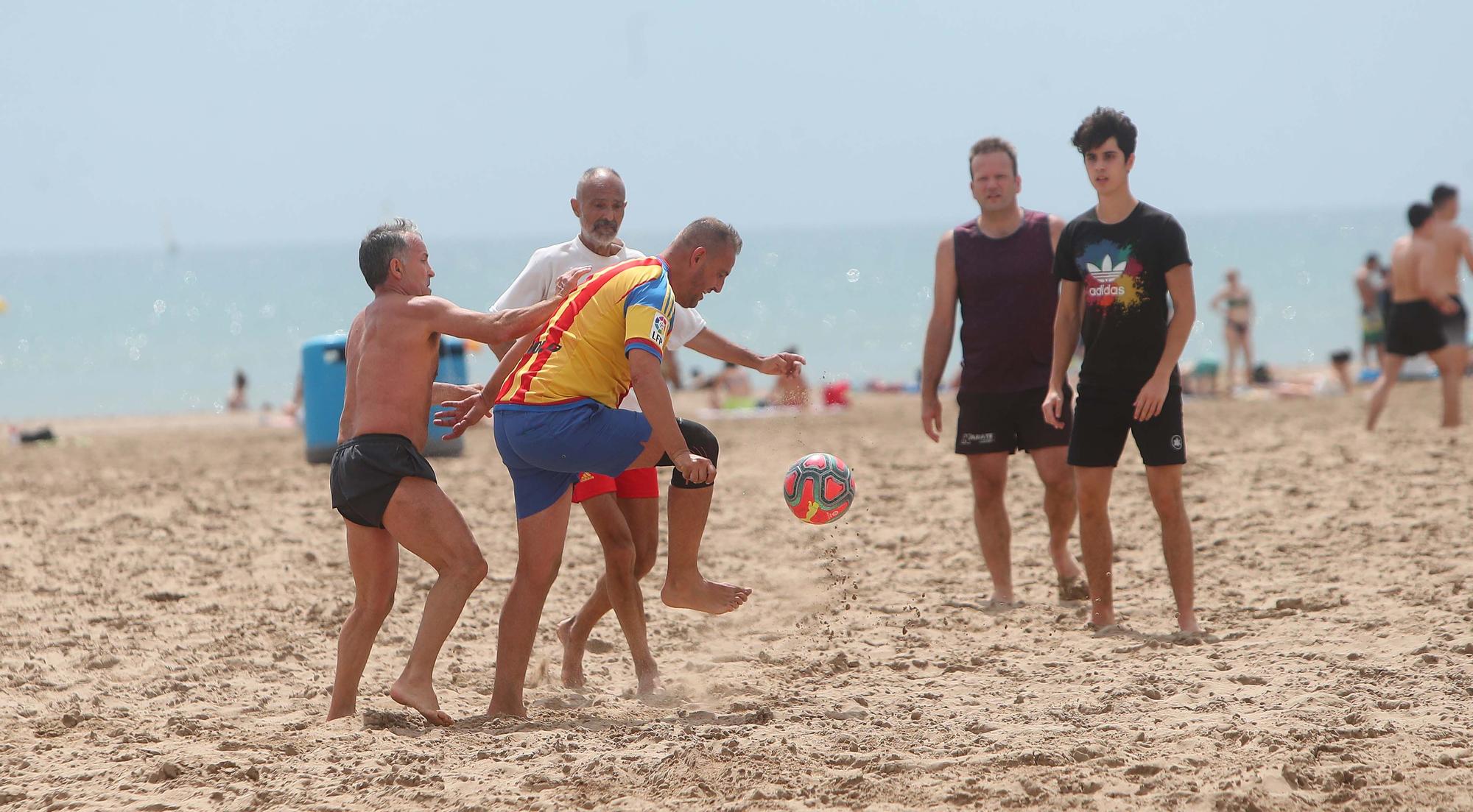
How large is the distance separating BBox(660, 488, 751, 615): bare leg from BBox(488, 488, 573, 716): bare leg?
0.45 m

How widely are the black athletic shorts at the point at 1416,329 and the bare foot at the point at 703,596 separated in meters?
8.29

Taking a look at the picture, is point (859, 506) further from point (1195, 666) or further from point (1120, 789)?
point (1120, 789)

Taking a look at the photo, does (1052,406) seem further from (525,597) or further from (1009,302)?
(525,597)

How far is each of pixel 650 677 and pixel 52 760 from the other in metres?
1.98

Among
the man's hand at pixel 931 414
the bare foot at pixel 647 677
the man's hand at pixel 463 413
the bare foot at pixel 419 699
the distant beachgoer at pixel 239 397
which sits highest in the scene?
the man's hand at pixel 463 413

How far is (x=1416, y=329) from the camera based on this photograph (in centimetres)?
1098

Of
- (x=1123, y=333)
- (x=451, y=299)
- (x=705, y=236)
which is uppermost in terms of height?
(x=451, y=299)

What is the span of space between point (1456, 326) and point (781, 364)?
8371 mm

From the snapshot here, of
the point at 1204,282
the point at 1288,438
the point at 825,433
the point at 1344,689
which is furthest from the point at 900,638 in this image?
the point at 1204,282

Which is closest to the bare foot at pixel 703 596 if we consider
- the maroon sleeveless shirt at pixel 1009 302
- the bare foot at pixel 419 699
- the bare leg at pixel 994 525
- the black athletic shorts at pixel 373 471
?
the bare foot at pixel 419 699

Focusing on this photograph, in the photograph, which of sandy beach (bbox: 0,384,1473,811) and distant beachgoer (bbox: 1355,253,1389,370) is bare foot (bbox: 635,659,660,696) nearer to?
sandy beach (bbox: 0,384,1473,811)

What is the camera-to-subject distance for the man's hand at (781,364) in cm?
495

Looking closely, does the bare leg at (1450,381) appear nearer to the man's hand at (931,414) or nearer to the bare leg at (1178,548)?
the man's hand at (931,414)

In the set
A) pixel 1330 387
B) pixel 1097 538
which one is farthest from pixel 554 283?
pixel 1330 387
